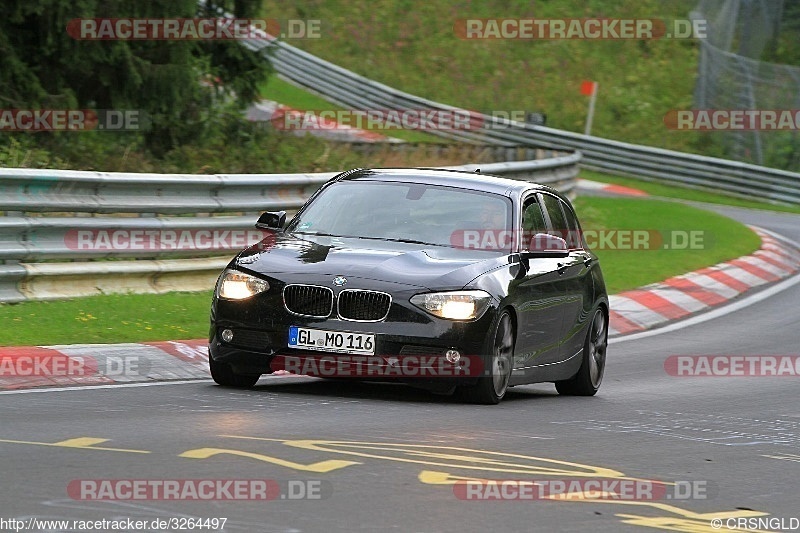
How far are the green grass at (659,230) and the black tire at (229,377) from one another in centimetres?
854

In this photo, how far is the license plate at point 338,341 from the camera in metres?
9.65

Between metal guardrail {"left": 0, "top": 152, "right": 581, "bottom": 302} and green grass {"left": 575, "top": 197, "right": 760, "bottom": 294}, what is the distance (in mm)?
5029

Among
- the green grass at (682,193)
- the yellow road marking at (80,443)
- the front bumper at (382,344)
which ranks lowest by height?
the green grass at (682,193)

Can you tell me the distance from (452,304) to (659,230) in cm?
1568

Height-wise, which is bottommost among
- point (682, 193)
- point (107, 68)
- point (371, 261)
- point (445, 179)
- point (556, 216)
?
point (682, 193)

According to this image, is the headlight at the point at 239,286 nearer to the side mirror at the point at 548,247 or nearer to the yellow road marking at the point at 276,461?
the side mirror at the point at 548,247

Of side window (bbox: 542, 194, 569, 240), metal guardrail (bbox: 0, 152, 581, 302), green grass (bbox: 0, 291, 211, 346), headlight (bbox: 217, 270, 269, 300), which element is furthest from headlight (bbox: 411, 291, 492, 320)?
metal guardrail (bbox: 0, 152, 581, 302)

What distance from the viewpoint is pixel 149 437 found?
7863 mm

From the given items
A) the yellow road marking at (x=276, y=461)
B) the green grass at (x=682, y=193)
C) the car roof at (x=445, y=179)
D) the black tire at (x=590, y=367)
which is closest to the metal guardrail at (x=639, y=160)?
the green grass at (x=682, y=193)

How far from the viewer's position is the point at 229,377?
10.3 m

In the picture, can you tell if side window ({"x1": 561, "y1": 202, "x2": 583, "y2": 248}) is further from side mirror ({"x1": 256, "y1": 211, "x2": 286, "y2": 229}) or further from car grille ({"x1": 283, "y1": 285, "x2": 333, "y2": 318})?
car grille ({"x1": 283, "y1": 285, "x2": 333, "y2": 318})

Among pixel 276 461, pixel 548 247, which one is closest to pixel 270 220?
pixel 548 247

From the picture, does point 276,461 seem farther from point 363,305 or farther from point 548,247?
point 548,247

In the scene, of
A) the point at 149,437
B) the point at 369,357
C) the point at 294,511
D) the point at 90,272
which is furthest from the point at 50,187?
the point at 294,511
